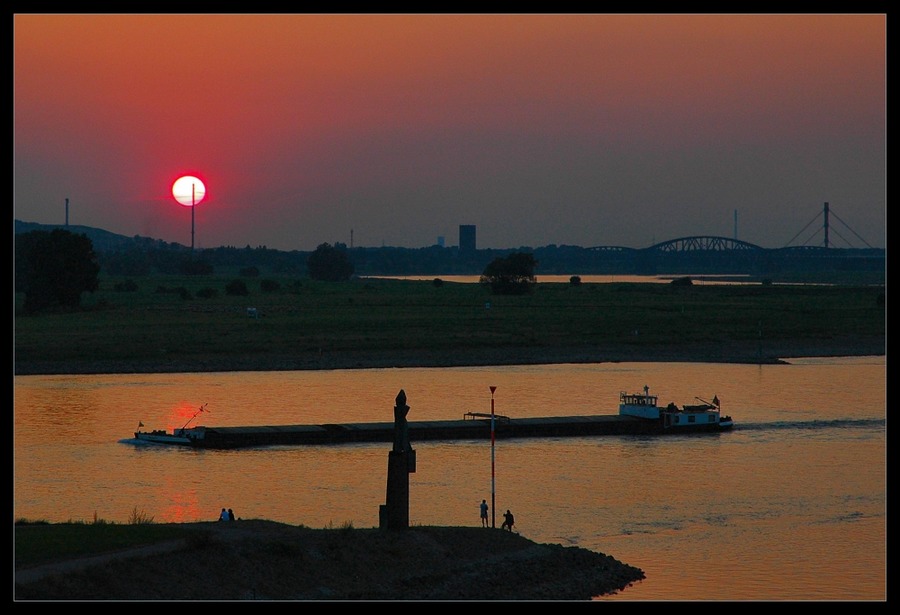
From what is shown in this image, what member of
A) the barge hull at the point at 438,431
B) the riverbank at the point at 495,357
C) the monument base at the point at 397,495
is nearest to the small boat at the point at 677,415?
the barge hull at the point at 438,431

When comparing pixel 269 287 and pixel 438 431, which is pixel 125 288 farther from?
Answer: pixel 438 431

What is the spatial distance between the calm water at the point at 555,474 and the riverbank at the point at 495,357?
641 centimetres

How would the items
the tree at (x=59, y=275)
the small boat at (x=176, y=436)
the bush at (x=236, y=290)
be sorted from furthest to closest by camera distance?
the bush at (x=236, y=290)
the tree at (x=59, y=275)
the small boat at (x=176, y=436)

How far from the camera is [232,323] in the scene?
124688 mm

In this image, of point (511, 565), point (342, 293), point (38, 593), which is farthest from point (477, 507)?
point (342, 293)

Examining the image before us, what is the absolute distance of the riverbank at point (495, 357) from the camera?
96375mm

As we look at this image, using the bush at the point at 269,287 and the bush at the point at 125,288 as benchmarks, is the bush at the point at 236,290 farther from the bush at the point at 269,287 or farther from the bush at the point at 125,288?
the bush at the point at 125,288

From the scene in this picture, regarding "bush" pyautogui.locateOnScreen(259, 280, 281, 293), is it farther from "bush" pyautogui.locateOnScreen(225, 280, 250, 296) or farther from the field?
the field

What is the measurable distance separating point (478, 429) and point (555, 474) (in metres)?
13.0

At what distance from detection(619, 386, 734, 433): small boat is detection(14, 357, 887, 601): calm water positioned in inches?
66.6

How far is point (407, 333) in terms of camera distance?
117 meters

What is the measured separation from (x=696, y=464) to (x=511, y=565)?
80.1 feet

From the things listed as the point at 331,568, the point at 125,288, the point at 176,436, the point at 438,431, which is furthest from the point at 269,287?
the point at 331,568

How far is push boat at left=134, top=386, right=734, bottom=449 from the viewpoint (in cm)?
6297
